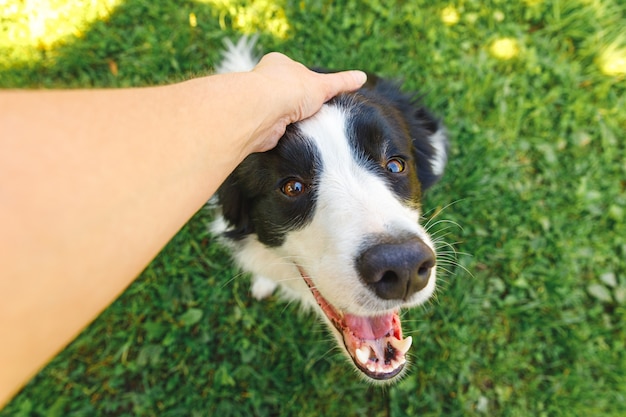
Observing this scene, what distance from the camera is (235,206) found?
8.16 feet

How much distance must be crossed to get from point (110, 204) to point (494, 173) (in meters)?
3.37

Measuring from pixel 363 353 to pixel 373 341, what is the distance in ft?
0.32

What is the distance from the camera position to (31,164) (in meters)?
1.09

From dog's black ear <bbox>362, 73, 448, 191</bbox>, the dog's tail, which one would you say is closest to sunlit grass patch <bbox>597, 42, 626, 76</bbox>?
dog's black ear <bbox>362, 73, 448, 191</bbox>

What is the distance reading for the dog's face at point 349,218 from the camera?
1757 millimetres

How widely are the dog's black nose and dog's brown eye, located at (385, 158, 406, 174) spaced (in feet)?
2.00

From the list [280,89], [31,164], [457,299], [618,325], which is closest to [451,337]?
[457,299]

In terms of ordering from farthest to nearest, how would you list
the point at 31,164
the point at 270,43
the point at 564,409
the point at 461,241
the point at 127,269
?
1. the point at 270,43
2. the point at 461,241
3. the point at 564,409
4. the point at 127,269
5. the point at 31,164

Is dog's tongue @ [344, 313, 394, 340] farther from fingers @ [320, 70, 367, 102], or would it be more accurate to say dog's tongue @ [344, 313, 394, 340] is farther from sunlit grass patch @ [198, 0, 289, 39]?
sunlit grass patch @ [198, 0, 289, 39]

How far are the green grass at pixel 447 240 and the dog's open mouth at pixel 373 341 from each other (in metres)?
1.06

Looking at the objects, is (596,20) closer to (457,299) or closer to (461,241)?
(461,241)

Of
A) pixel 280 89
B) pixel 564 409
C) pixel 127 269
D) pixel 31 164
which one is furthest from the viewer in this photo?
pixel 564 409

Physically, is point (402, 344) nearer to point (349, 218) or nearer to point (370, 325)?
point (370, 325)

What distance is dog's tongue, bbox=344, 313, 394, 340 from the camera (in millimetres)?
2252
